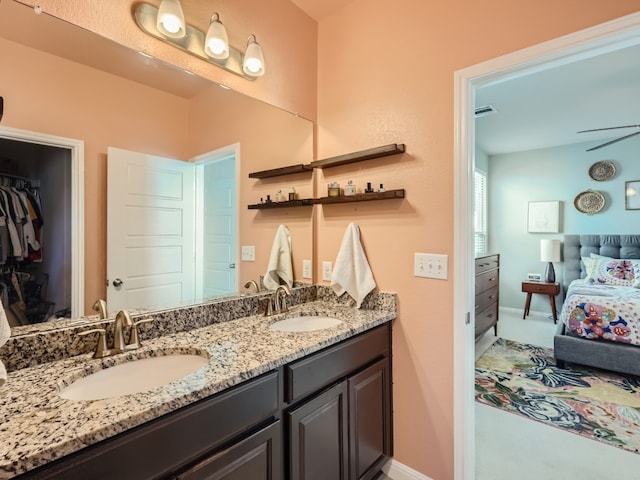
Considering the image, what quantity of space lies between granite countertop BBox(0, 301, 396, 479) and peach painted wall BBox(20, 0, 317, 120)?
47.0 inches

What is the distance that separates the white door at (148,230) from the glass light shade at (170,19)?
0.53 m

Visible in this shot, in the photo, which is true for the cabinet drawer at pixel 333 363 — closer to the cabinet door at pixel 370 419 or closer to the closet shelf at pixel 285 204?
the cabinet door at pixel 370 419

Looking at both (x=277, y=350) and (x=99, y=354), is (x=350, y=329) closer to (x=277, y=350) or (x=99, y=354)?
(x=277, y=350)

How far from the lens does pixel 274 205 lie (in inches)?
77.0

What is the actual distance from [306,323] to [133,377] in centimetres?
86

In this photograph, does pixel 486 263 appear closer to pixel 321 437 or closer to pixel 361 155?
pixel 361 155

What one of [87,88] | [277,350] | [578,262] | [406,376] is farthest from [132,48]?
[578,262]

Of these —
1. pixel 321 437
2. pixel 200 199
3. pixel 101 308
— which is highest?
pixel 200 199

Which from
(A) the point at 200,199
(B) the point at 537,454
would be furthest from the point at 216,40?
(B) the point at 537,454

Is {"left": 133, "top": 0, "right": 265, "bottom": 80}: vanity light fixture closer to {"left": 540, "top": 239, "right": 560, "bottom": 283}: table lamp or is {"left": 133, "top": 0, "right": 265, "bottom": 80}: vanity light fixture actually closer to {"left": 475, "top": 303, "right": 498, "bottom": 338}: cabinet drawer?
{"left": 475, "top": 303, "right": 498, "bottom": 338}: cabinet drawer

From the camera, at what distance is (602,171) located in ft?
14.6

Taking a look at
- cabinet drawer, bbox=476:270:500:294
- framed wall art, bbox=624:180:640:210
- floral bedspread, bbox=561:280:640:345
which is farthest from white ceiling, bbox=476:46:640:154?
floral bedspread, bbox=561:280:640:345

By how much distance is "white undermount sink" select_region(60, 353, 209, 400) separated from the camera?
38.0 inches

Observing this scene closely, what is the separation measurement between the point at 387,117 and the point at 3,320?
178cm
